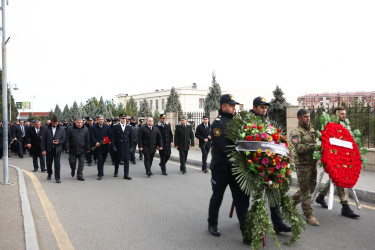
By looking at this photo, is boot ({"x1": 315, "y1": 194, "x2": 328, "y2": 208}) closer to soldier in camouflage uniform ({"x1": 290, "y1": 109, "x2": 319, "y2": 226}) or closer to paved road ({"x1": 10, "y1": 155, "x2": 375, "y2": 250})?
paved road ({"x1": 10, "y1": 155, "x2": 375, "y2": 250})

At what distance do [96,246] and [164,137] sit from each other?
7.62 metres

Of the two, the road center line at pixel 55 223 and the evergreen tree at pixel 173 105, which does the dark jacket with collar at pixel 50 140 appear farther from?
the evergreen tree at pixel 173 105

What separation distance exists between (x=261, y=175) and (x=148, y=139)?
6902 millimetres

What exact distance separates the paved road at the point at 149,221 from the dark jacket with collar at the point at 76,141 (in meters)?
1.27

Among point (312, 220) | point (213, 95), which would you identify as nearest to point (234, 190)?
point (312, 220)

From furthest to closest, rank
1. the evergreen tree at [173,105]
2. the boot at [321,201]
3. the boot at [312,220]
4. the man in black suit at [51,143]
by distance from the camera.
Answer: the evergreen tree at [173,105]
the man in black suit at [51,143]
the boot at [321,201]
the boot at [312,220]

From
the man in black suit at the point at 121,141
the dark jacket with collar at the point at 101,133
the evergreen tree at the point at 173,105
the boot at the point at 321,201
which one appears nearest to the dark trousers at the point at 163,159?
the man in black suit at the point at 121,141

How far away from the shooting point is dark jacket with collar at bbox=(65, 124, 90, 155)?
33.8ft

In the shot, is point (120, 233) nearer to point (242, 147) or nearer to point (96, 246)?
point (96, 246)

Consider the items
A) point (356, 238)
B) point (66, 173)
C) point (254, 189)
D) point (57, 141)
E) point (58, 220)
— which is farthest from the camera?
point (66, 173)

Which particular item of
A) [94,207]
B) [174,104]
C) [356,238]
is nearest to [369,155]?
[356,238]

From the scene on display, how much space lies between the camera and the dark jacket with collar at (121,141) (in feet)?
35.2

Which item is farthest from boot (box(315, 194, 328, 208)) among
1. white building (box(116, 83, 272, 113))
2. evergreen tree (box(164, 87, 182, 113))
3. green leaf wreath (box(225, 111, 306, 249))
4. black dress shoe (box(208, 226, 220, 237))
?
white building (box(116, 83, 272, 113))

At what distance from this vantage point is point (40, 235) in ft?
17.1
